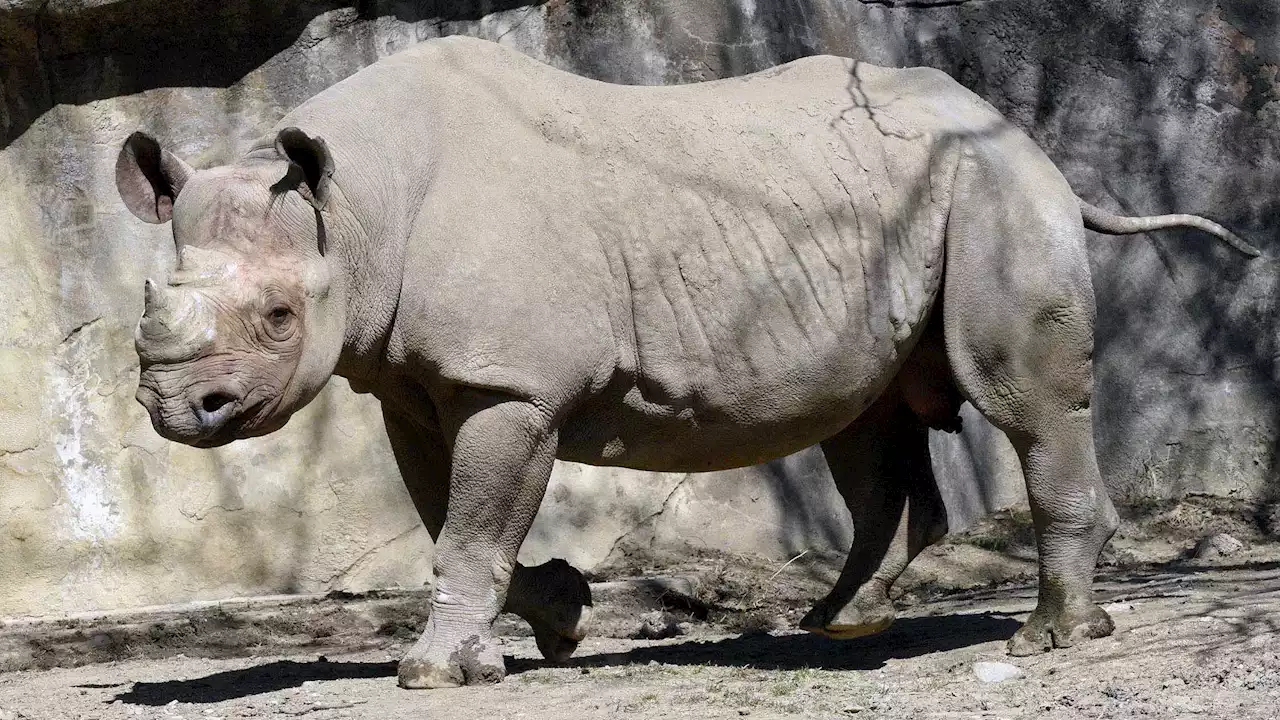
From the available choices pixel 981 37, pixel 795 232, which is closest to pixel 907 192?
pixel 795 232

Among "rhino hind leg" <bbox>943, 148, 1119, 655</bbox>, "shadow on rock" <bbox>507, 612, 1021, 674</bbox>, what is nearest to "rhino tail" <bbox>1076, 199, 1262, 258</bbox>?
"rhino hind leg" <bbox>943, 148, 1119, 655</bbox>

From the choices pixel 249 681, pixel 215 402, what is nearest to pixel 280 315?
pixel 215 402

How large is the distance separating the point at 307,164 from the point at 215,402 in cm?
71

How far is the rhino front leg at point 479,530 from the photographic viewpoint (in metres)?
4.80

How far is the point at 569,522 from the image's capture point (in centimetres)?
766

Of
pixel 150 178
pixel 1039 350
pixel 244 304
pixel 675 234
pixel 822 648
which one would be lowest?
pixel 822 648

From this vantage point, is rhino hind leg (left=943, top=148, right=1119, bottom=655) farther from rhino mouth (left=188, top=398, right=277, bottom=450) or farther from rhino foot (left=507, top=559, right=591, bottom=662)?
rhino mouth (left=188, top=398, right=277, bottom=450)

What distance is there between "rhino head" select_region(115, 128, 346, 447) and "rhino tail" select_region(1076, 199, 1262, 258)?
2711mm

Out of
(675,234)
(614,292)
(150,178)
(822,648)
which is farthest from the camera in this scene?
(822,648)

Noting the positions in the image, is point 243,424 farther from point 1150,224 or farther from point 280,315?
point 1150,224

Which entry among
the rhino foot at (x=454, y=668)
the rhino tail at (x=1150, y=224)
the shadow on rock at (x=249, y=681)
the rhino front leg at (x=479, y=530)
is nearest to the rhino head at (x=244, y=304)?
the rhino front leg at (x=479, y=530)

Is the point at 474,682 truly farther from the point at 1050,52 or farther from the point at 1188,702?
the point at 1050,52

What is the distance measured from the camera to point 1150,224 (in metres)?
5.90

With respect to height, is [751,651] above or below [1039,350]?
below
